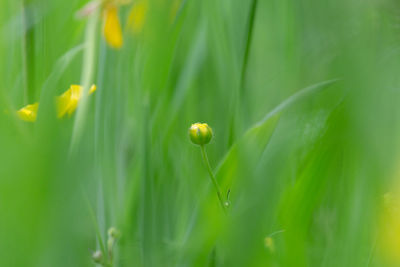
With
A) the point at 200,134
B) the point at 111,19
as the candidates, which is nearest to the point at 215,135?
the point at 200,134

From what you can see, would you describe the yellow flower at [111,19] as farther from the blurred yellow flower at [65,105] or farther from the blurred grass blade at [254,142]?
the blurred grass blade at [254,142]

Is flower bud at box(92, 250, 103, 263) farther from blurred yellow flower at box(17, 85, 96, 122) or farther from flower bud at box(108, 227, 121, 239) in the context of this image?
blurred yellow flower at box(17, 85, 96, 122)

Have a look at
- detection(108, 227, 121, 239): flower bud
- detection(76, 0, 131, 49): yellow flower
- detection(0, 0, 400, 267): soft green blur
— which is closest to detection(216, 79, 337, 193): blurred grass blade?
detection(0, 0, 400, 267): soft green blur

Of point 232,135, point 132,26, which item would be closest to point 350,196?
point 232,135

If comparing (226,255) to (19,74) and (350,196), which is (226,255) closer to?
(350,196)

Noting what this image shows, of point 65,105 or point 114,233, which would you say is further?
point 114,233

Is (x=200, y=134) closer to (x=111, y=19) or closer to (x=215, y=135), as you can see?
(x=215, y=135)
